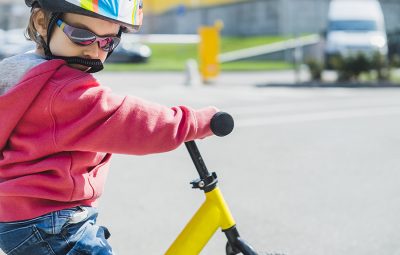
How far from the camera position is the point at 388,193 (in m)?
5.41

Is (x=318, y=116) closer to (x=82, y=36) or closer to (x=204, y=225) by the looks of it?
(x=204, y=225)

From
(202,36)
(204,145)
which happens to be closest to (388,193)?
(204,145)

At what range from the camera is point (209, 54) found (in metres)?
20.5

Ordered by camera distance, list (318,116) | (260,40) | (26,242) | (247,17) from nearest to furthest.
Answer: (26,242)
(318,116)
(260,40)
(247,17)

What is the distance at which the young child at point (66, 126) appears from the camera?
2.06 meters

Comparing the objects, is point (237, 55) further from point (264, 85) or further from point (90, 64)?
point (90, 64)

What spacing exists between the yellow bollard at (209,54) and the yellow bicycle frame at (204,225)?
17942mm

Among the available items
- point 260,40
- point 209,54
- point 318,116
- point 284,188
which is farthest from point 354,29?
point 284,188

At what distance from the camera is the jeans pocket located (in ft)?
7.02

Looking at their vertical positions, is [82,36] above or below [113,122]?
above

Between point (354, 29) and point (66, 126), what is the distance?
2301cm

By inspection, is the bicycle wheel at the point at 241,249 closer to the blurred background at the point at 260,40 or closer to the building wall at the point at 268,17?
the blurred background at the point at 260,40

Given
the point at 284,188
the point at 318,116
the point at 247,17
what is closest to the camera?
the point at 284,188

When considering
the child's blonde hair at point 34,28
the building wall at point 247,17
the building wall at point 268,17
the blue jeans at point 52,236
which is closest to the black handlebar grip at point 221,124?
the blue jeans at point 52,236
